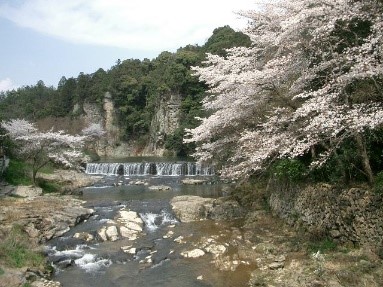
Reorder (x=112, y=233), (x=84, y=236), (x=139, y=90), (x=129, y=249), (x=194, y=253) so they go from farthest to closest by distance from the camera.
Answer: (x=139, y=90), (x=112, y=233), (x=84, y=236), (x=129, y=249), (x=194, y=253)

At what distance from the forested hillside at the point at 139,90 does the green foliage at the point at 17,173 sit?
81.9 ft

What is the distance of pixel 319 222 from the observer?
34.4 ft

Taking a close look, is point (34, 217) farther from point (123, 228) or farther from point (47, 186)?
point (47, 186)

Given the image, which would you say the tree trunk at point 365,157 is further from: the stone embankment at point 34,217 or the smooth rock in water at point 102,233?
the smooth rock in water at point 102,233

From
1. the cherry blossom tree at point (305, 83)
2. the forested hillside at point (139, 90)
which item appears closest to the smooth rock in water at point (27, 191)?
the cherry blossom tree at point (305, 83)

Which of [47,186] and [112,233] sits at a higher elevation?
[47,186]

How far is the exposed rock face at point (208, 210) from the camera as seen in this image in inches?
595

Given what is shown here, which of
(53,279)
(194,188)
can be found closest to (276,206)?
(53,279)

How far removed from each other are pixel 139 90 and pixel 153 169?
28511 mm

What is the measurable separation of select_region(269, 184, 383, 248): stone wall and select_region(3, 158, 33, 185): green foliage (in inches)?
632

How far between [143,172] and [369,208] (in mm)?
27104

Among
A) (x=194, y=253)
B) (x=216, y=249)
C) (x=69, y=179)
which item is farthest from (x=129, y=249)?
(x=69, y=179)

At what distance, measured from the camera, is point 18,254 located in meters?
10.6

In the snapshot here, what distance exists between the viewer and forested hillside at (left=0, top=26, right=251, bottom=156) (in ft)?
162
